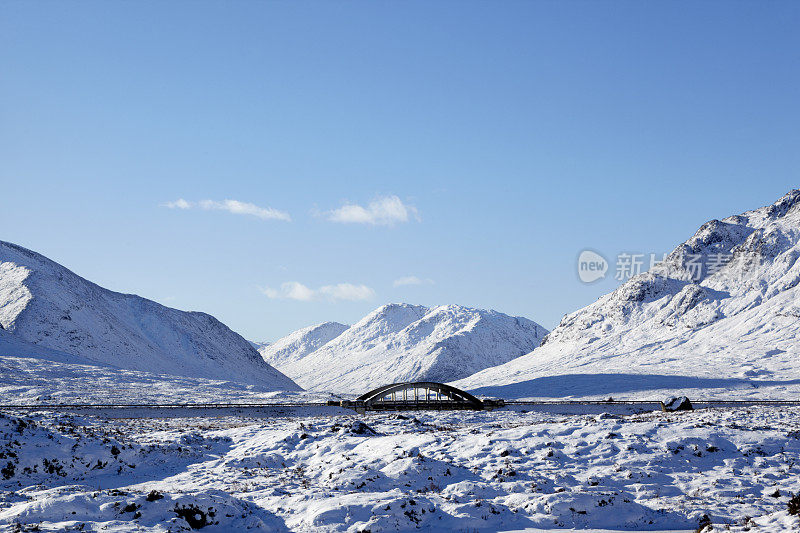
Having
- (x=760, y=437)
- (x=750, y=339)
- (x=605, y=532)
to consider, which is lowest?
(x=605, y=532)

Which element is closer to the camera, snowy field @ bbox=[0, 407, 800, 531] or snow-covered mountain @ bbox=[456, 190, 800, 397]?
snowy field @ bbox=[0, 407, 800, 531]

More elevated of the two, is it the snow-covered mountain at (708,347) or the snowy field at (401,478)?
the snow-covered mountain at (708,347)

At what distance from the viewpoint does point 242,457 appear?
29062 mm

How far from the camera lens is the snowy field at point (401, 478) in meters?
19.2

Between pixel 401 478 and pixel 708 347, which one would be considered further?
pixel 708 347

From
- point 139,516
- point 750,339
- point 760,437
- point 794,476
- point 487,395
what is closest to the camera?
point 139,516

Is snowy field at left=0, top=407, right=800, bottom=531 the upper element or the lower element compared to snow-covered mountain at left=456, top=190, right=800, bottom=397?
lower

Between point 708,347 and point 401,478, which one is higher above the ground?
point 708,347

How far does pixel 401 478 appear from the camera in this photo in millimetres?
24406

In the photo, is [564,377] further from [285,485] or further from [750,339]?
[285,485]

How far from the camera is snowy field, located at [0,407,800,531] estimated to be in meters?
19.2

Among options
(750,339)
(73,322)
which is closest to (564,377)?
(750,339)

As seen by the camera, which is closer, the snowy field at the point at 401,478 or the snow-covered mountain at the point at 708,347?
the snowy field at the point at 401,478

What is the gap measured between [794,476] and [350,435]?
62.6 feet
